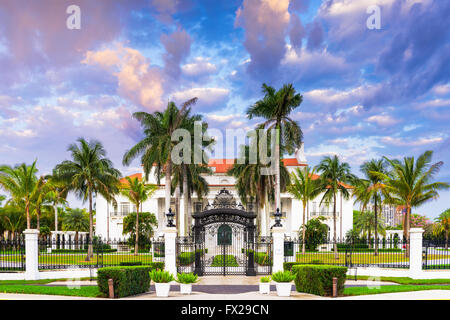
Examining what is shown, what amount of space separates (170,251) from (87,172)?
16.8m

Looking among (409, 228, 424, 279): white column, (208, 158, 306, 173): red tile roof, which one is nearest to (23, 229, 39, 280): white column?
(409, 228, 424, 279): white column

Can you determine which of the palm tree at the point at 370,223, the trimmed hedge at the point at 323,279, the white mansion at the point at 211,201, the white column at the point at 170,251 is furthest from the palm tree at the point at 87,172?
the palm tree at the point at 370,223

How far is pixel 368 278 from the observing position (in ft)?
67.7

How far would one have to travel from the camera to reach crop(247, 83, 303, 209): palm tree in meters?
30.6

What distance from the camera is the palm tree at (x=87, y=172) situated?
33.9m

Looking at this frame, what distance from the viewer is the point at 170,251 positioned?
19953 mm

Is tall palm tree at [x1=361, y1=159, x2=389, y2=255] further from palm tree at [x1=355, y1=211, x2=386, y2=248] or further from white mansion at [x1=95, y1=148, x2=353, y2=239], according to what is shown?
white mansion at [x1=95, y1=148, x2=353, y2=239]

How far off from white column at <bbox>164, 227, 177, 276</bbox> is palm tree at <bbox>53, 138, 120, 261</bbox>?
15.7 meters

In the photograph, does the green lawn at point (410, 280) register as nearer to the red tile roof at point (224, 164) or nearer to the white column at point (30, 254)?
the white column at point (30, 254)

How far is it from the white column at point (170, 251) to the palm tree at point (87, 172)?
51.6ft

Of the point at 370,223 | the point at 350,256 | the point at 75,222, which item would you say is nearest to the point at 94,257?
the point at 350,256

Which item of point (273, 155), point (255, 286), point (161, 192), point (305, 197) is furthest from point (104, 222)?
point (255, 286)

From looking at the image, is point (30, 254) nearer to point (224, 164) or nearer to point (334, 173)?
point (334, 173)

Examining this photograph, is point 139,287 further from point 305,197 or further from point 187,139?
point 305,197
